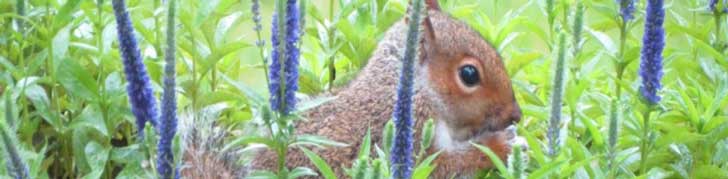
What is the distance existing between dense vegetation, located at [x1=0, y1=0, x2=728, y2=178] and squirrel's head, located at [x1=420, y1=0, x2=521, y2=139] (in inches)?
1.6

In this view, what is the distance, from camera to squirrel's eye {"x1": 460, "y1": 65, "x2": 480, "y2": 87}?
2175mm

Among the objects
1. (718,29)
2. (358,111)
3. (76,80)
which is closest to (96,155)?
(76,80)

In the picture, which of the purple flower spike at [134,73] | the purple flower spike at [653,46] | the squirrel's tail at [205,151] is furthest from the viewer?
the squirrel's tail at [205,151]

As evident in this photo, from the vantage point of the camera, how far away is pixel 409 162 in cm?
123

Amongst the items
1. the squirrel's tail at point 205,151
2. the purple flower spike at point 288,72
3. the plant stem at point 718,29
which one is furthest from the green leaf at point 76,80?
the plant stem at point 718,29

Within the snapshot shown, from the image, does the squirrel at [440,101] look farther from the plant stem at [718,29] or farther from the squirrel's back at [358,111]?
the plant stem at [718,29]

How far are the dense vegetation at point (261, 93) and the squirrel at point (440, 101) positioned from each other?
0.14 feet

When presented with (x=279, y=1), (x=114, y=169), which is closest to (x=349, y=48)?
(x=114, y=169)

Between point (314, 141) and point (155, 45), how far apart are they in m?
0.47

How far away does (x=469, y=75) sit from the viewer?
2184 millimetres

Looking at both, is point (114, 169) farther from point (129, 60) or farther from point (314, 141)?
point (129, 60)

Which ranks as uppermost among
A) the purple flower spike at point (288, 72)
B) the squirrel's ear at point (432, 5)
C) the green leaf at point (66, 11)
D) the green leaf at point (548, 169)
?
the green leaf at point (66, 11)

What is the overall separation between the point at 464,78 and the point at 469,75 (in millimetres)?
12

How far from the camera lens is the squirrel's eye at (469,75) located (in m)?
2.18
